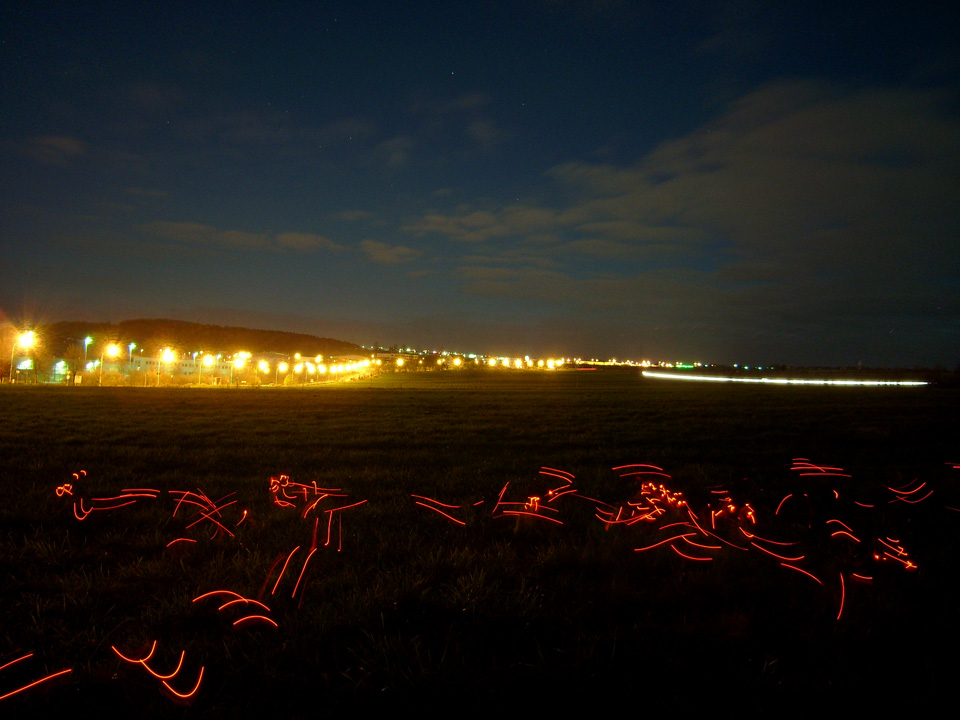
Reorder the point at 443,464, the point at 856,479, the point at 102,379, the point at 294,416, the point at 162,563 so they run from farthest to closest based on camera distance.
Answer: the point at 102,379 < the point at 294,416 < the point at 443,464 < the point at 856,479 < the point at 162,563

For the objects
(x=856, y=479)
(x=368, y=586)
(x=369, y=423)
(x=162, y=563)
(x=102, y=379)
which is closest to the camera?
(x=368, y=586)

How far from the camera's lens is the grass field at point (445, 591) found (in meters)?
3.08

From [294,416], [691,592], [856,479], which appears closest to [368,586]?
[691,592]

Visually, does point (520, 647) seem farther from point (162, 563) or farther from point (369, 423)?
point (369, 423)

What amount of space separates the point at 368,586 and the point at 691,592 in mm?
2527

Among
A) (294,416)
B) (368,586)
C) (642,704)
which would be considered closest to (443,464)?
(368,586)

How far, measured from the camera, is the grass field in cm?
308

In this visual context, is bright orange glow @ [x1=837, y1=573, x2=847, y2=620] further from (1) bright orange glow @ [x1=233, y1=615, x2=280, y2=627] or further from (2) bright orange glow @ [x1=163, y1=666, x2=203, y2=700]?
(2) bright orange glow @ [x1=163, y1=666, x2=203, y2=700]

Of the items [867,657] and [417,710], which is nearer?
[417,710]

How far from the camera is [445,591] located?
4.19 metres

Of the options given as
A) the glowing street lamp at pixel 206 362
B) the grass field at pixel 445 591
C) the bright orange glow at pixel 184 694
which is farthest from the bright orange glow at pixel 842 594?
the glowing street lamp at pixel 206 362

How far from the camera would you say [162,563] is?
4.61 metres

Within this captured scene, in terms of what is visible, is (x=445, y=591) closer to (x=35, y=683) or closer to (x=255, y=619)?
(x=255, y=619)

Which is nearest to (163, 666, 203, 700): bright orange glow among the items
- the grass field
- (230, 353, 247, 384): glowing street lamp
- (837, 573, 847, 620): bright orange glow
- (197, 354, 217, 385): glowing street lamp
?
the grass field
